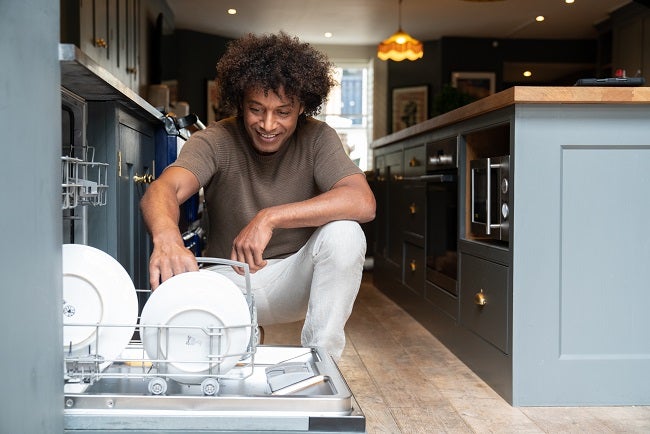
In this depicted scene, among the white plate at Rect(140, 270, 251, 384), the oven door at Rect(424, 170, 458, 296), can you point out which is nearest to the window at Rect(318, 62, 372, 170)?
the oven door at Rect(424, 170, 458, 296)

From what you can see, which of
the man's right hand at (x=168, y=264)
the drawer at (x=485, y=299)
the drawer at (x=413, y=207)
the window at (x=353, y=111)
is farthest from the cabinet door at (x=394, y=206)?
the window at (x=353, y=111)

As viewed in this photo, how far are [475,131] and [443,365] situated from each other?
82 cm

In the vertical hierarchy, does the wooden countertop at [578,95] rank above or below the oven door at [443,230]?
above

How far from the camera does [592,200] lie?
7.33 ft

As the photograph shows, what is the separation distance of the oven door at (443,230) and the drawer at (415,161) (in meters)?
0.17

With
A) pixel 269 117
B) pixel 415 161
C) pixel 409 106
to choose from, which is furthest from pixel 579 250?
pixel 409 106

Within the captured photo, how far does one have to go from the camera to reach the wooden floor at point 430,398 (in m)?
2.03

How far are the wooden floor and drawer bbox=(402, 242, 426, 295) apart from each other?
1.07 feet

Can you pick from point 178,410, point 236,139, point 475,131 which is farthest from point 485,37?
point 178,410

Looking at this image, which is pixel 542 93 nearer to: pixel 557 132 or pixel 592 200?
pixel 557 132

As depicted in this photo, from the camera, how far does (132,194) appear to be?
211cm

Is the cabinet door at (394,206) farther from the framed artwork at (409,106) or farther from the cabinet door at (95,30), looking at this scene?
the framed artwork at (409,106)

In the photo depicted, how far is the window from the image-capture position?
457 inches

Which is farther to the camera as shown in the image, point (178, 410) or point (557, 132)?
point (557, 132)
